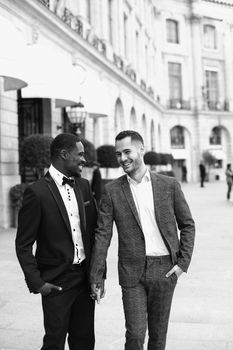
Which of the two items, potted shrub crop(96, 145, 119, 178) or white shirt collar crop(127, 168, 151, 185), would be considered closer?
white shirt collar crop(127, 168, 151, 185)

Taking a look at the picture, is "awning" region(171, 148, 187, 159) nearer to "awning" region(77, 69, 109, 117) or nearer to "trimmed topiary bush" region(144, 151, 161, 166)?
"trimmed topiary bush" region(144, 151, 161, 166)

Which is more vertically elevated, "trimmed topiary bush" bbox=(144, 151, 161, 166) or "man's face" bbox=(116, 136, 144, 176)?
"trimmed topiary bush" bbox=(144, 151, 161, 166)

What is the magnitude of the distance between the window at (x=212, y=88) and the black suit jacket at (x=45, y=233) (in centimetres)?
4577

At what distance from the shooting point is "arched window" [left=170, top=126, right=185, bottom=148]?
148ft

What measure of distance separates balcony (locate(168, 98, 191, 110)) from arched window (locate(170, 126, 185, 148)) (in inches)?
78.4

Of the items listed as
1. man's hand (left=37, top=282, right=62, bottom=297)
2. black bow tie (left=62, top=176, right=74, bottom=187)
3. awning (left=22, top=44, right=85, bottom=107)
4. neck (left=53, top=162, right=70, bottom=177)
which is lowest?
man's hand (left=37, top=282, right=62, bottom=297)

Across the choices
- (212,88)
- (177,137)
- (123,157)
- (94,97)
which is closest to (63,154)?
(123,157)

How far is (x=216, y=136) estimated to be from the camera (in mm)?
47344

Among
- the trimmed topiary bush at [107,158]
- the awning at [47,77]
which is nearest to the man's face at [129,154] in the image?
the awning at [47,77]

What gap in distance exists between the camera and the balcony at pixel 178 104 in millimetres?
44938

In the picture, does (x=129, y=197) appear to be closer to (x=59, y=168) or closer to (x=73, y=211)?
(x=73, y=211)

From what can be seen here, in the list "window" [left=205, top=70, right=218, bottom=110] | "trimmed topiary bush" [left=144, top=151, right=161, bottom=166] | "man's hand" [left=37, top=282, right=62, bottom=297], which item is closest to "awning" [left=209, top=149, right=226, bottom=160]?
"window" [left=205, top=70, right=218, bottom=110]

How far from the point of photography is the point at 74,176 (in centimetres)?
315

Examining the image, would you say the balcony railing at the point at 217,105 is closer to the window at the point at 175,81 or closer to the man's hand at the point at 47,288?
the window at the point at 175,81
